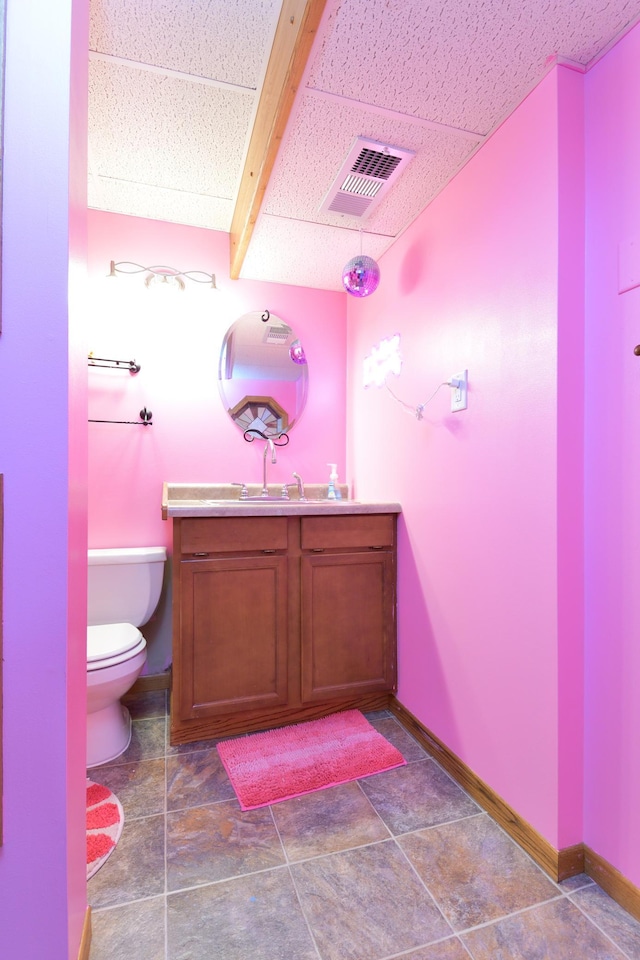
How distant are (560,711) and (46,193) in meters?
1.57

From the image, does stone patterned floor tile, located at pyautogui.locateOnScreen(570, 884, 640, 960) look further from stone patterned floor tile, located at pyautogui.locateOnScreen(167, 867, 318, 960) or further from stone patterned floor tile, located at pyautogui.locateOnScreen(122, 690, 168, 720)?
stone patterned floor tile, located at pyautogui.locateOnScreen(122, 690, 168, 720)

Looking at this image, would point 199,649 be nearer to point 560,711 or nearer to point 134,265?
point 560,711

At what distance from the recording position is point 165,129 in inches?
63.8

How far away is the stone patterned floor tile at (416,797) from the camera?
4.55ft

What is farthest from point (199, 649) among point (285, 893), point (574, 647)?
point (574, 647)

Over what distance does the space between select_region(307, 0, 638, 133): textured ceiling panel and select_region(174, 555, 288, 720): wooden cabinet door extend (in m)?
1.61

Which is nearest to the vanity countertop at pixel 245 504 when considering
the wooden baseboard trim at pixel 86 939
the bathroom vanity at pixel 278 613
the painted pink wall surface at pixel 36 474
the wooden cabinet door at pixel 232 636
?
the bathroom vanity at pixel 278 613

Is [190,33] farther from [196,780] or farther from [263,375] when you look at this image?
[196,780]

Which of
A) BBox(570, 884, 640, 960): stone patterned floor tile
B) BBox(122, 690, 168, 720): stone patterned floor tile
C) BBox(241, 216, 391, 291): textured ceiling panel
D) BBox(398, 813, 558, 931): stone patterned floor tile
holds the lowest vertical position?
BBox(122, 690, 168, 720): stone patterned floor tile

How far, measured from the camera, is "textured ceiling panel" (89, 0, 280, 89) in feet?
3.92

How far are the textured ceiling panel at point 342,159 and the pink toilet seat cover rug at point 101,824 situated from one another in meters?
2.21

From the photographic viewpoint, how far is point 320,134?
1.47 metres

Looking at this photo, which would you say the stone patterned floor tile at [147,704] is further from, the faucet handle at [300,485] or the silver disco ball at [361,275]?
the silver disco ball at [361,275]

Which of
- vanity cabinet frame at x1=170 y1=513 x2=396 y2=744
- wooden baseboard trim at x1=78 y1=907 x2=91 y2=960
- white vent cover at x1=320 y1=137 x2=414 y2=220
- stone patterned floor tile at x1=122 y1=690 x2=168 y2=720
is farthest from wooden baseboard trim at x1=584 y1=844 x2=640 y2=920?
white vent cover at x1=320 y1=137 x2=414 y2=220
